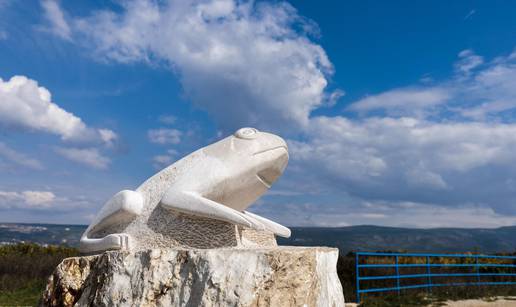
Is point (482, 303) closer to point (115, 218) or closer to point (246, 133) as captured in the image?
point (246, 133)

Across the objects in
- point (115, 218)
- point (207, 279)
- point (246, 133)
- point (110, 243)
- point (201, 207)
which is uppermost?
point (246, 133)

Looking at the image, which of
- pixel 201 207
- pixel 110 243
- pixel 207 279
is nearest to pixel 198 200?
pixel 201 207

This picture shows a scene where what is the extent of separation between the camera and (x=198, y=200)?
14.5ft

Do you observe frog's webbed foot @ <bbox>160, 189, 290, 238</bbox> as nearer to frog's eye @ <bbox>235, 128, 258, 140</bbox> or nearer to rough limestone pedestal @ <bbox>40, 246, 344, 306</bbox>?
rough limestone pedestal @ <bbox>40, 246, 344, 306</bbox>

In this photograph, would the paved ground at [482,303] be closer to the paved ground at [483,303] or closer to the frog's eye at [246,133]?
the paved ground at [483,303]

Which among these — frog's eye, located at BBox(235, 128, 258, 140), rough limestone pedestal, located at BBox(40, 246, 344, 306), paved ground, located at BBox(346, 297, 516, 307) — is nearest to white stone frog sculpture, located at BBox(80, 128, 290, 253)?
frog's eye, located at BBox(235, 128, 258, 140)

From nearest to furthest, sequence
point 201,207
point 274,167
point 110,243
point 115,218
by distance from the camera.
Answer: point 201,207, point 110,243, point 115,218, point 274,167

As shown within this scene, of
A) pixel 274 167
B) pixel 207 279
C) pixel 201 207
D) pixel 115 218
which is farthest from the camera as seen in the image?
pixel 274 167

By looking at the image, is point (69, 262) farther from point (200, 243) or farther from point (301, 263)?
point (301, 263)

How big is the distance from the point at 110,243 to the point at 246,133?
72.1 inches

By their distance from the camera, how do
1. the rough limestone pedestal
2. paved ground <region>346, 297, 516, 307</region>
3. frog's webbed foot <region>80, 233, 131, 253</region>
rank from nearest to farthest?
the rough limestone pedestal
frog's webbed foot <region>80, 233, 131, 253</region>
paved ground <region>346, 297, 516, 307</region>

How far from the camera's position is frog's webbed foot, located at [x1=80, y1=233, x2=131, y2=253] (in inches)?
179

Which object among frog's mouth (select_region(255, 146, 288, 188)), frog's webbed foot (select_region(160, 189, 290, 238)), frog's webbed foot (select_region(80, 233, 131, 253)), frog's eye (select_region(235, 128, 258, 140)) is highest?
frog's eye (select_region(235, 128, 258, 140))

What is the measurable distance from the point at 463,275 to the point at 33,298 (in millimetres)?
11633
